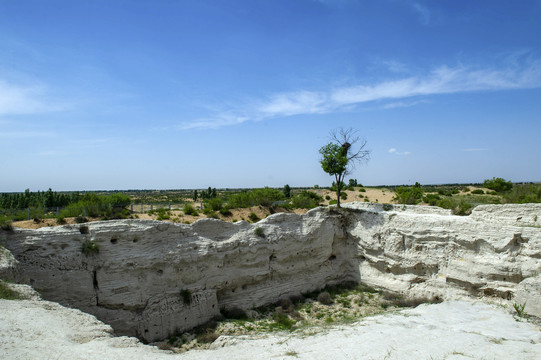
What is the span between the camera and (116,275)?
36.8 ft

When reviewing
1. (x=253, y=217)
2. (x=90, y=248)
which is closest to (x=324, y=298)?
(x=253, y=217)

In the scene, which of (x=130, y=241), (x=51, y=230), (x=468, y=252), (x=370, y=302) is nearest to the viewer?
(x=51, y=230)

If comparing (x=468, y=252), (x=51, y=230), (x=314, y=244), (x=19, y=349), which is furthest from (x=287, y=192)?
(x=19, y=349)

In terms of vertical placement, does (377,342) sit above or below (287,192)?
below

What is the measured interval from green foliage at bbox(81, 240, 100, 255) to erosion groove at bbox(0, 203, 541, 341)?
97mm

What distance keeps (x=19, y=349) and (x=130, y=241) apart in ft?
19.4

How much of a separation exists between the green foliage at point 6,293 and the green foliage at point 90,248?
9.27 ft

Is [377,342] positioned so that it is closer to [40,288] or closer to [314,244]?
[314,244]

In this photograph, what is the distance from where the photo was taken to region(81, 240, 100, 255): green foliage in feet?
35.9

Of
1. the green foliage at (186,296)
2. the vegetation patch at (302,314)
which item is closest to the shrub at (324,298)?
the vegetation patch at (302,314)

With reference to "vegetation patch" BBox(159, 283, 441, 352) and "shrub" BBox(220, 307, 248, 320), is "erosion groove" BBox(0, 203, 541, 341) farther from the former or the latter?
"vegetation patch" BBox(159, 283, 441, 352)

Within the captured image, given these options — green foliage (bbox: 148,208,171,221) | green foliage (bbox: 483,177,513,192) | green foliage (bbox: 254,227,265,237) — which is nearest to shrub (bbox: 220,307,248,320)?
green foliage (bbox: 254,227,265,237)

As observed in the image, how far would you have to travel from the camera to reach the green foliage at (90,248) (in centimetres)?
1095

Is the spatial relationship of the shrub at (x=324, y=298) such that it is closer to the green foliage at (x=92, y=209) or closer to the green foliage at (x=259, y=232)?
the green foliage at (x=259, y=232)
